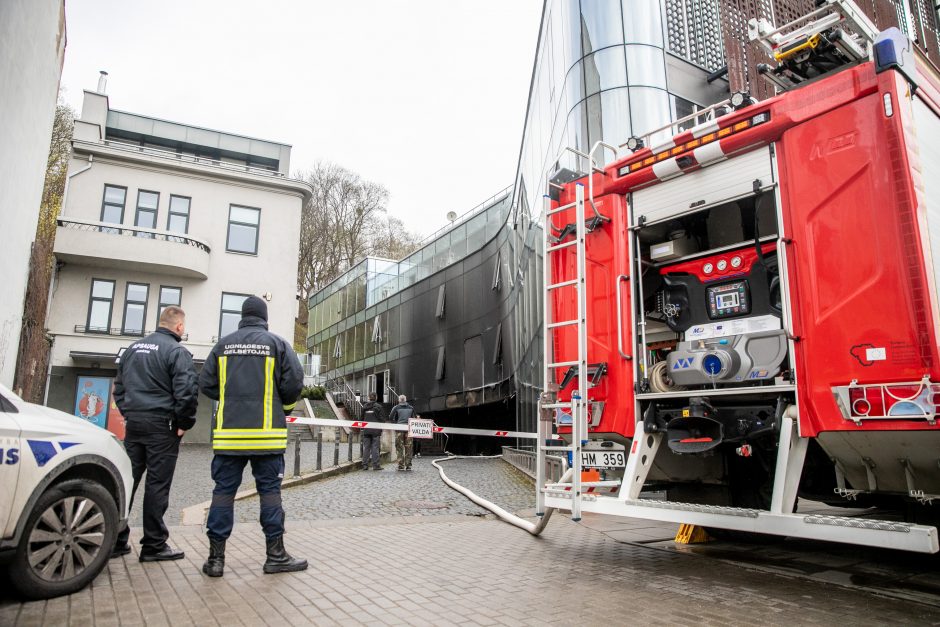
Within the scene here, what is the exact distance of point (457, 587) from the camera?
439 centimetres

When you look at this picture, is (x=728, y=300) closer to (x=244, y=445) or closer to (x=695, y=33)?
(x=244, y=445)

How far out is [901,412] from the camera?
12.6 feet

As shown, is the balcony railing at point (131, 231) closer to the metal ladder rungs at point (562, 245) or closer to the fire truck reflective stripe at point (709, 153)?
the metal ladder rungs at point (562, 245)

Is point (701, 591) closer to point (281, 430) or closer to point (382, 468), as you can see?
point (281, 430)

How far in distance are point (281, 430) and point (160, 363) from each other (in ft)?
3.86

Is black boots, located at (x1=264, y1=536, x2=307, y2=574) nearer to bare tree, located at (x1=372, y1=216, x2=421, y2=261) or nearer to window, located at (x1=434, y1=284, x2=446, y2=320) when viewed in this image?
window, located at (x1=434, y1=284, x2=446, y2=320)

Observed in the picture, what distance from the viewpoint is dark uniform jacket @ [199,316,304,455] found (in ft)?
14.8

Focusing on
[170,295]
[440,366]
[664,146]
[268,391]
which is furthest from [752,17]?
[170,295]

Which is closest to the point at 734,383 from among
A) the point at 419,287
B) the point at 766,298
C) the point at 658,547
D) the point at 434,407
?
the point at 766,298

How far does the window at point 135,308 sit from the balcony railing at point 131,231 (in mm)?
1689

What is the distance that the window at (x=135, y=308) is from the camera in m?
20.9

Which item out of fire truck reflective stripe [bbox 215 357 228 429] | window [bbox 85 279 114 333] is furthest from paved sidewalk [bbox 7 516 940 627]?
window [bbox 85 279 114 333]

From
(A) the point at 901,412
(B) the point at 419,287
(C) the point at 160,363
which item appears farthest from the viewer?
(B) the point at 419,287

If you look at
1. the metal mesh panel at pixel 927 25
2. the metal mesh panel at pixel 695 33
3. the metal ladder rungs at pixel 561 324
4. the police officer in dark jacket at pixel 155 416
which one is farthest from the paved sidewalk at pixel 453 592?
the metal mesh panel at pixel 927 25
